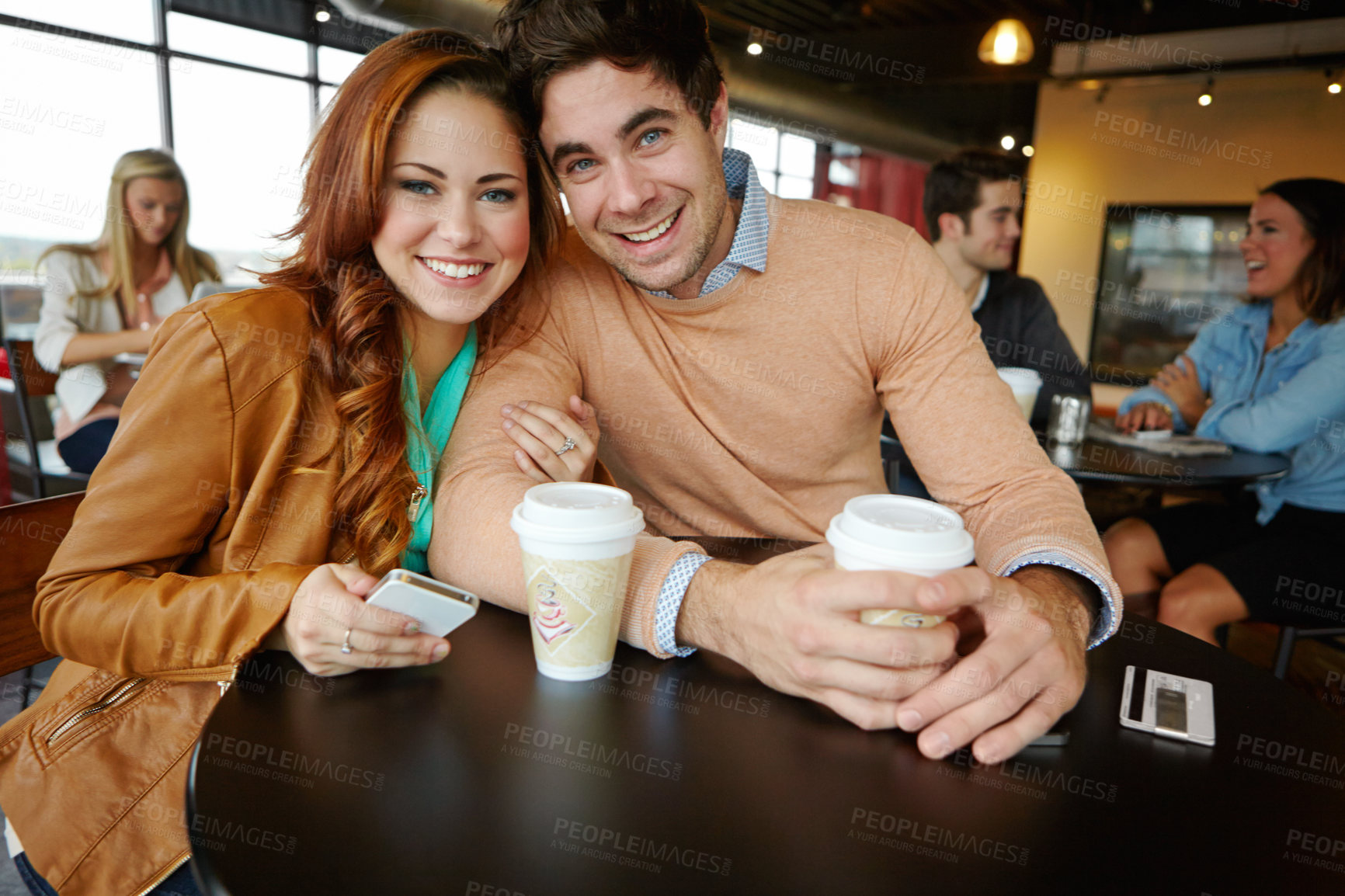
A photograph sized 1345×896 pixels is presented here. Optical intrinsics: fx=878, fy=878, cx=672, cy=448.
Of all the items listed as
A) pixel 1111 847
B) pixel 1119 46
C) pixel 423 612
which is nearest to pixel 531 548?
pixel 423 612

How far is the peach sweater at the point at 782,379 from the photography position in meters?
1.42

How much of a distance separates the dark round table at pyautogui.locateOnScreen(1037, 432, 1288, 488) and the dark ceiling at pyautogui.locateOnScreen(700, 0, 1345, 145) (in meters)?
4.63

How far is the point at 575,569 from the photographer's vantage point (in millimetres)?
861

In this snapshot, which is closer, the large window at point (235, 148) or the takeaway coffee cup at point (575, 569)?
the takeaway coffee cup at point (575, 569)

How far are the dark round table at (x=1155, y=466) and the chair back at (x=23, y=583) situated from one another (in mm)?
2193

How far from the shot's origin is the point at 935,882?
0.64 m

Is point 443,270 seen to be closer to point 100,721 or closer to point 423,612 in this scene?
point 423,612

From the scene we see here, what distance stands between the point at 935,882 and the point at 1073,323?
8076 millimetres

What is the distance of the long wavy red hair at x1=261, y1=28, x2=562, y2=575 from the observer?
1161 mm

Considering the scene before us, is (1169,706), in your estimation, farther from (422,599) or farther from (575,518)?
(422,599)

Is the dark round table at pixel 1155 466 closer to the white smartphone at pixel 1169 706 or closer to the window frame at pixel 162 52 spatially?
the white smartphone at pixel 1169 706

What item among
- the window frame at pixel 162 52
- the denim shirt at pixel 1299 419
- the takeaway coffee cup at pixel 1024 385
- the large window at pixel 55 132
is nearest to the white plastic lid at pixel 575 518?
the takeaway coffee cup at pixel 1024 385

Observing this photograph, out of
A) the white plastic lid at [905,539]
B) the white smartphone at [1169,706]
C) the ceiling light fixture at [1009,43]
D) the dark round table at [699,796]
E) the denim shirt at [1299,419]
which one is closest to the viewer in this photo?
the dark round table at [699,796]

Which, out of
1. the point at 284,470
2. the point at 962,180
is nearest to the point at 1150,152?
the point at 962,180
